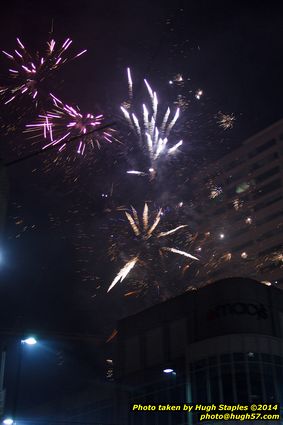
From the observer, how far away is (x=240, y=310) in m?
41.5

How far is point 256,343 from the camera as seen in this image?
38875mm

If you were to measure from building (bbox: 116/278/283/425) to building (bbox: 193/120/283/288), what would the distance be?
56.9m

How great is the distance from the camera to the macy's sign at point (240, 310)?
41.4 meters

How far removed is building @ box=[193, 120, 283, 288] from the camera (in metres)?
110

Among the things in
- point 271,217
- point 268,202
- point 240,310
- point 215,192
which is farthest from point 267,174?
point 240,310

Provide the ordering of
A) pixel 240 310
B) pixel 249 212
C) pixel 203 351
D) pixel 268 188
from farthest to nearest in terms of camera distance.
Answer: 1. pixel 249 212
2. pixel 268 188
3. pixel 240 310
4. pixel 203 351

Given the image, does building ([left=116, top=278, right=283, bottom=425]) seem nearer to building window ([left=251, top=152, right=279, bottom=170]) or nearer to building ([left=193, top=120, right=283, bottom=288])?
building ([left=193, top=120, right=283, bottom=288])

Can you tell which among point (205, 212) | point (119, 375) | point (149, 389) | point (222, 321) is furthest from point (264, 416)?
point (205, 212)

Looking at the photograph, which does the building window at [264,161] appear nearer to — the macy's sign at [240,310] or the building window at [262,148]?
the building window at [262,148]

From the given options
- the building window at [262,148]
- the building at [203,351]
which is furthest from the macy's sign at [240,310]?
the building window at [262,148]

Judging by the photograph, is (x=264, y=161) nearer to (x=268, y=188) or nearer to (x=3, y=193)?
(x=268, y=188)

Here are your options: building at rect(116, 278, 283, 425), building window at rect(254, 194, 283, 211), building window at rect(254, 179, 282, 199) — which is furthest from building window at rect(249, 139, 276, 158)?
building at rect(116, 278, 283, 425)

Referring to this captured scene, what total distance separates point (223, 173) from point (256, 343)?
9276 cm

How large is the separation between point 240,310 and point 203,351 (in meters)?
4.36
